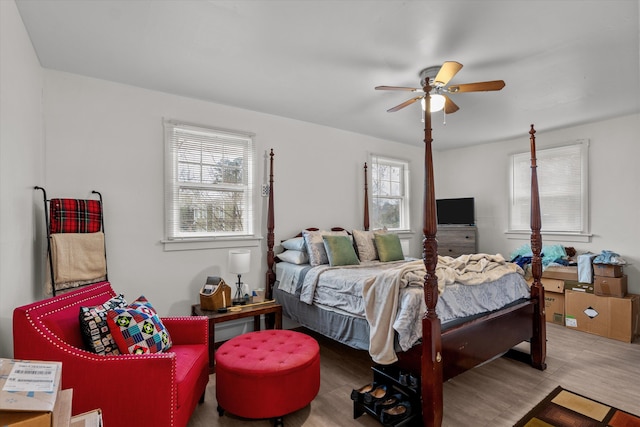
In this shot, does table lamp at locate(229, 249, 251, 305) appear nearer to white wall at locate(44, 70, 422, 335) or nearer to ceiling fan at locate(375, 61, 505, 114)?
white wall at locate(44, 70, 422, 335)

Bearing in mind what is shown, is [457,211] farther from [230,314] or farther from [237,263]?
[230,314]

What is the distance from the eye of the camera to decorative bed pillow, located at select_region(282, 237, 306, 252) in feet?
12.3

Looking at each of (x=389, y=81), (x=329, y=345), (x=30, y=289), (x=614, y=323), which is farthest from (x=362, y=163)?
(x=30, y=289)

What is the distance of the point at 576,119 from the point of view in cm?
415

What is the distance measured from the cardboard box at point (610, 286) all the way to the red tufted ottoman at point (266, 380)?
11.7 feet

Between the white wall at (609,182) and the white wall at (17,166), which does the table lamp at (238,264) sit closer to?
the white wall at (17,166)

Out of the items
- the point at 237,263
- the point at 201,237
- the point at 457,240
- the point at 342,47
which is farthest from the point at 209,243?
the point at 457,240

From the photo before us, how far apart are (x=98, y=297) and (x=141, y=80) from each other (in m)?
1.98

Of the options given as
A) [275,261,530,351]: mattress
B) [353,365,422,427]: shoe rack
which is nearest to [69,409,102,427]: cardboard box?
[353,365,422,427]: shoe rack

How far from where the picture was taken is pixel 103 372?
162 centimetres

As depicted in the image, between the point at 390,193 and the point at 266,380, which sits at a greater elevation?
the point at 390,193

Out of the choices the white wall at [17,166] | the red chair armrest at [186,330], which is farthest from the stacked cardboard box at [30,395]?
the red chair armrest at [186,330]

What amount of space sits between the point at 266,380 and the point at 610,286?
4.00 meters

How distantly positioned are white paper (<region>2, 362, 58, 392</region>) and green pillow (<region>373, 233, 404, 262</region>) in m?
3.32
